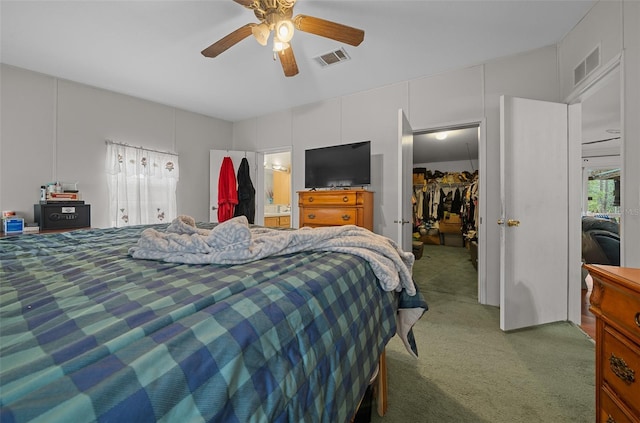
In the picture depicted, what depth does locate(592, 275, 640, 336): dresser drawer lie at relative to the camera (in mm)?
794

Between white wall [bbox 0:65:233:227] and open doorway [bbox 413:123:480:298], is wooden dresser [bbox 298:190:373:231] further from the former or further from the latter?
open doorway [bbox 413:123:480:298]

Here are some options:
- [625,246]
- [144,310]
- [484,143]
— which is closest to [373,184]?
[484,143]

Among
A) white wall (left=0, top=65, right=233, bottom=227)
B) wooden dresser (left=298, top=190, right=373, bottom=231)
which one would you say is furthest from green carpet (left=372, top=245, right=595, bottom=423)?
white wall (left=0, top=65, right=233, bottom=227)

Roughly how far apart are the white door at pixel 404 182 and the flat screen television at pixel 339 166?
0.53 m

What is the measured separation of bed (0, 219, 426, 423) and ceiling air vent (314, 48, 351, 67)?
222 centimetres

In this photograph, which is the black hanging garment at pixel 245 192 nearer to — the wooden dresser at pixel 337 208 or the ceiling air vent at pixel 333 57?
the wooden dresser at pixel 337 208

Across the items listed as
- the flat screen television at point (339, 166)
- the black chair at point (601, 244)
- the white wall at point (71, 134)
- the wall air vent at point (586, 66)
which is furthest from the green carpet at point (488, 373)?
the white wall at point (71, 134)

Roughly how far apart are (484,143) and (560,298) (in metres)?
1.55

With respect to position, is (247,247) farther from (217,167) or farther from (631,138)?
(217,167)

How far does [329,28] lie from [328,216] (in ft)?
6.19

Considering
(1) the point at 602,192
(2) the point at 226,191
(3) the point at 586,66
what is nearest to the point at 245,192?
(2) the point at 226,191

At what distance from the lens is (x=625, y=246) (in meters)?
1.52

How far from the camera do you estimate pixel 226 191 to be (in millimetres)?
4105

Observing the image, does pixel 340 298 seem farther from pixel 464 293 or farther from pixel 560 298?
pixel 464 293
